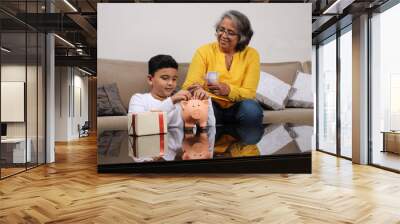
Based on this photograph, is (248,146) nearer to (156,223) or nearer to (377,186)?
(377,186)

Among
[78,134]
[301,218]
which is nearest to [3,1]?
[301,218]

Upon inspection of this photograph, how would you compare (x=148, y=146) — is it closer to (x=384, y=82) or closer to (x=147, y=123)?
(x=147, y=123)

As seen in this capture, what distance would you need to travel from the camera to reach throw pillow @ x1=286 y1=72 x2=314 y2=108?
669 cm

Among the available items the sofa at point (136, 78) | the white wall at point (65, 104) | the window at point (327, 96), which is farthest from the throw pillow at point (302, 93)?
the white wall at point (65, 104)

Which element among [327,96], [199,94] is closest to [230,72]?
[199,94]

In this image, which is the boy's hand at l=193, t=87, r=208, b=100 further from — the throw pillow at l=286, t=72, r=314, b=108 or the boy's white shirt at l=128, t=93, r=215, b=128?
the throw pillow at l=286, t=72, r=314, b=108

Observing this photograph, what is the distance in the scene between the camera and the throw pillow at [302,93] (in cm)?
669

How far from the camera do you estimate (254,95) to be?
6672mm

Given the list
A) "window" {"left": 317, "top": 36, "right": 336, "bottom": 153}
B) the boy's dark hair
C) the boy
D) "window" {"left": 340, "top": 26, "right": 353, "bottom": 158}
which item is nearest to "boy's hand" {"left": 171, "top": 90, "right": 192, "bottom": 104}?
the boy

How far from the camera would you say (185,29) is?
21.7 ft

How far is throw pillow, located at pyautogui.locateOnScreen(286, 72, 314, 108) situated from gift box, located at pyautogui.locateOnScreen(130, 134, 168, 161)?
2282 millimetres

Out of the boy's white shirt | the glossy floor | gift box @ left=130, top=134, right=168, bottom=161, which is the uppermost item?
the boy's white shirt

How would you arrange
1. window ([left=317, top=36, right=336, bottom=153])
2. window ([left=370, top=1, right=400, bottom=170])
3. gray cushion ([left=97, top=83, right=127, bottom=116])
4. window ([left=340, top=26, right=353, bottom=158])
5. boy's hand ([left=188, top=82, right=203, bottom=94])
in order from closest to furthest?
1. gray cushion ([left=97, top=83, right=127, bottom=116])
2. boy's hand ([left=188, top=82, right=203, bottom=94])
3. window ([left=370, top=1, right=400, bottom=170])
4. window ([left=340, top=26, right=353, bottom=158])
5. window ([left=317, top=36, right=336, bottom=153])

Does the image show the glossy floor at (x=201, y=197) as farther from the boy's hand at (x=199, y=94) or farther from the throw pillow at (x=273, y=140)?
the boy's hand at (x=199, y=94)
